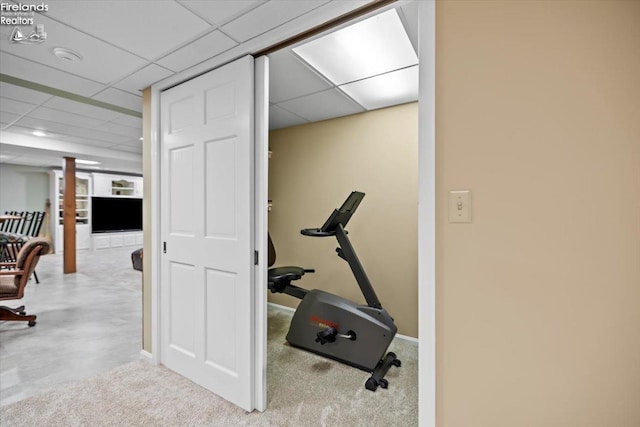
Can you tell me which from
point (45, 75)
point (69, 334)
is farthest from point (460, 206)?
point (69, 334)

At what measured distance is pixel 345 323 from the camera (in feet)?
7.58

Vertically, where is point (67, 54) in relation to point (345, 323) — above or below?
above

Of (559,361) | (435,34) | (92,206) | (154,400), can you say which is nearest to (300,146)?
(435,34)

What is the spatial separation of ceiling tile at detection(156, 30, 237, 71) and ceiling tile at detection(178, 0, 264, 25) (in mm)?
140

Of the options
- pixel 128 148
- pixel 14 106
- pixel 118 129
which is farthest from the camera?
pixel 128 148

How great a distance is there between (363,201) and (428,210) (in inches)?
71.5

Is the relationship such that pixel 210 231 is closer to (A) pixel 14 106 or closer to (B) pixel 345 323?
(B) pixel 345 323

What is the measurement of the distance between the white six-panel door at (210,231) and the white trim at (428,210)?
3.32 feet

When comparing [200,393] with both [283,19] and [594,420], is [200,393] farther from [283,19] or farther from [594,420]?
[283,19]

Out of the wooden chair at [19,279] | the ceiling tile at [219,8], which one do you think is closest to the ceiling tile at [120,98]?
the ceiling tile at [219,8]

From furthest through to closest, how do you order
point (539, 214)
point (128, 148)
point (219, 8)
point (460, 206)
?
point (128, 148)
point (219, 8)
point (460, 206)
point (539, 214)

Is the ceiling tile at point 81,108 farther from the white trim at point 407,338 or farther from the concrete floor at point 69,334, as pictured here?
the white trim at point 407,338

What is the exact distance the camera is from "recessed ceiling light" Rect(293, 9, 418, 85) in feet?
5.35

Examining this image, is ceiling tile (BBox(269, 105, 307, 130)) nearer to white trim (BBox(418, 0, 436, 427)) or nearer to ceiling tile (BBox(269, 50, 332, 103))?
ceiling tile (BBox(269, 50, 332, 103))
